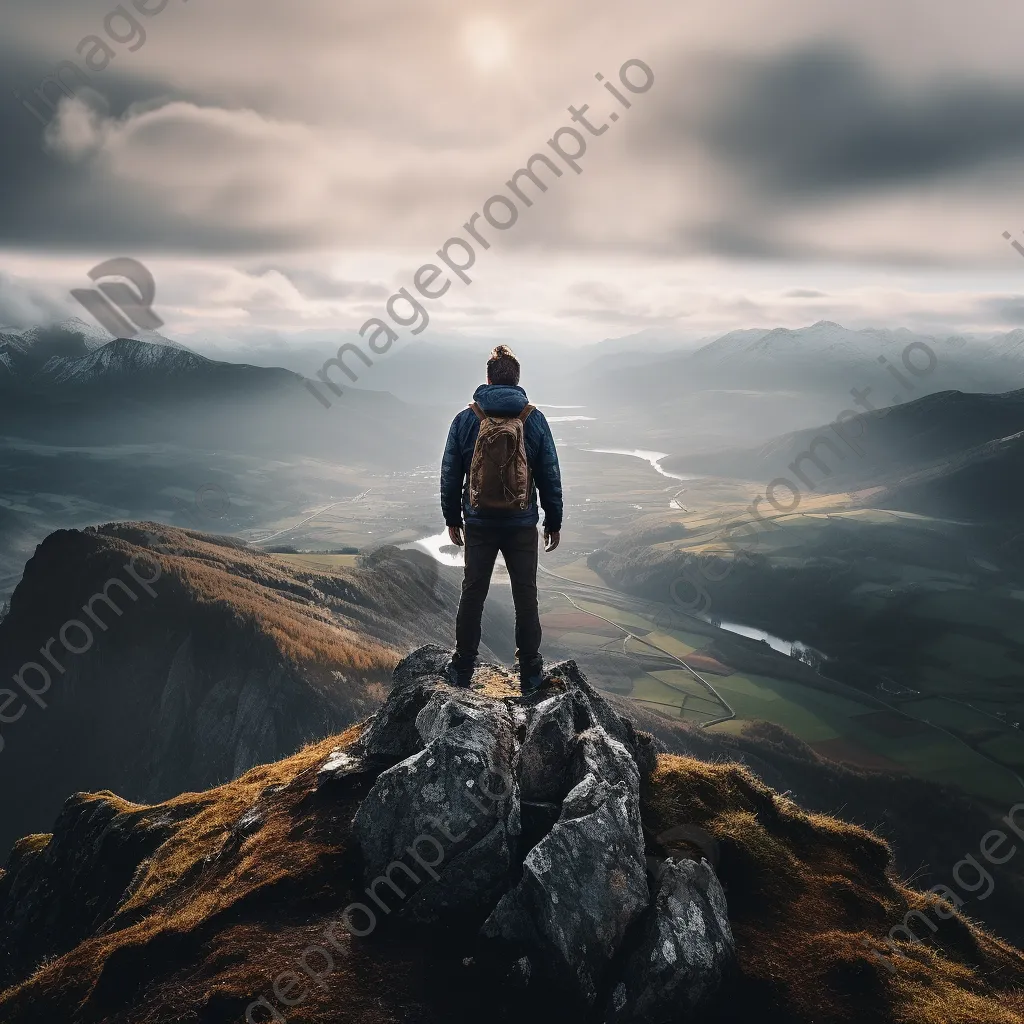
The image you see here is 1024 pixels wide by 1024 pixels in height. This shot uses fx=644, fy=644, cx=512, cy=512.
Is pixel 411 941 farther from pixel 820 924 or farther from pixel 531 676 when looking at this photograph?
pixel 820 924

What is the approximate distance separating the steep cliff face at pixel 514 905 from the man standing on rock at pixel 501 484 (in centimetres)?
267

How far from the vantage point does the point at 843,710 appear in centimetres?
15425

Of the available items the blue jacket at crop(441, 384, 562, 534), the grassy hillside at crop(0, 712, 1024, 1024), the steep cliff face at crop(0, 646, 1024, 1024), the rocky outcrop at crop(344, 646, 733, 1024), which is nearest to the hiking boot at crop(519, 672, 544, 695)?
the steep cliff face at crop(0, 646, 1024, 1024)

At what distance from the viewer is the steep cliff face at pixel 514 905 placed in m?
10.1

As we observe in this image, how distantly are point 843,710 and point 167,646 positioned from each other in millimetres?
146744

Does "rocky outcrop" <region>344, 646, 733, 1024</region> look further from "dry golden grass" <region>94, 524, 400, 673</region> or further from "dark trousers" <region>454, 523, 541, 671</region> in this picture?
"dry golden grass" <region>94, 524, 400, 673</region>

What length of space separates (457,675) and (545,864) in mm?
6191

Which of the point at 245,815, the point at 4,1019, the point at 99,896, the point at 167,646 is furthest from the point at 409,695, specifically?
the point at 167,646

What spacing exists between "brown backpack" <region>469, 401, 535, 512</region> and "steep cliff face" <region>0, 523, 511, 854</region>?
194ft

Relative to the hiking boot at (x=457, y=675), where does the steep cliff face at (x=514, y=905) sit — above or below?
below

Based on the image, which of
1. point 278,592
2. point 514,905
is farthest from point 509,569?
point 278,592

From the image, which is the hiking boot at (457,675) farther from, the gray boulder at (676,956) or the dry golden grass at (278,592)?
the dry golden grass at (278,592)

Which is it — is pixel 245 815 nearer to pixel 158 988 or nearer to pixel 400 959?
pixel 158 988

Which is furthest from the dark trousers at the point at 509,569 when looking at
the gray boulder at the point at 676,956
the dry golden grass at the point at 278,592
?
the dry golden grass at the point at 278,592
